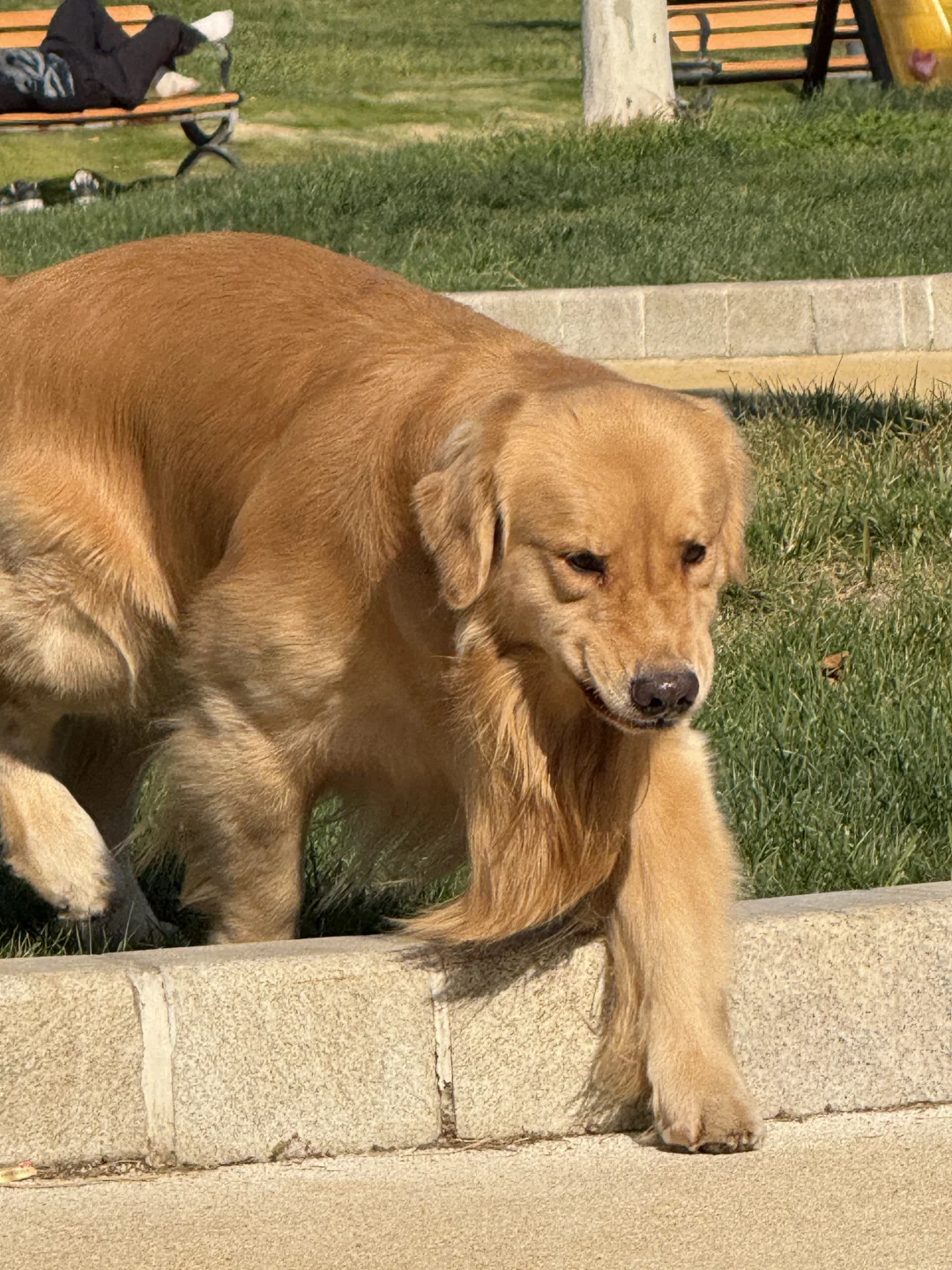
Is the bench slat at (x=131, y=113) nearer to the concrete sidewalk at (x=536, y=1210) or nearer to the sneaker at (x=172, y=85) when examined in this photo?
the sneaker at (x=172, y=85)

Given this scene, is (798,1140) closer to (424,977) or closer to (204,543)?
(424,977)

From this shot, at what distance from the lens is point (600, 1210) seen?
3.16 m

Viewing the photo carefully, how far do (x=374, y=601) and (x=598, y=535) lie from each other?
1.80 feet

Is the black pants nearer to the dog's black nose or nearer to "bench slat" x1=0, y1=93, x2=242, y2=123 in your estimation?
"bench slat" x1=0, y1=93, x2=242, y2=123

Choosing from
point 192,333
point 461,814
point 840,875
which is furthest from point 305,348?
point 840,875

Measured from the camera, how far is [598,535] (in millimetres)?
3152

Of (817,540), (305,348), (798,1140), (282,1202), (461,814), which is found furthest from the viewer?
(817,540)

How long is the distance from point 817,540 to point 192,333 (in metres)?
2.70

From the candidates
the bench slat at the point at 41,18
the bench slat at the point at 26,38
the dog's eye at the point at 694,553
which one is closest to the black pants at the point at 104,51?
the bench slat at the point at 26,38

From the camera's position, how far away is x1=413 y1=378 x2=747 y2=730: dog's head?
122 inches

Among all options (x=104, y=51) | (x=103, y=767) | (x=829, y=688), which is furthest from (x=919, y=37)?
(x=103, y=767)

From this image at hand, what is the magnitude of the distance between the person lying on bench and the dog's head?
13.9 metres

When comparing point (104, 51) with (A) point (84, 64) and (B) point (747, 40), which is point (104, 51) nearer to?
(A) point (84, 64)

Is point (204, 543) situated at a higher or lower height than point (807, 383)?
higher
